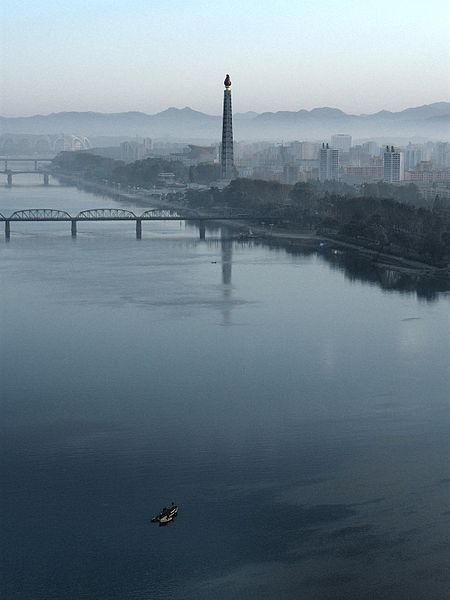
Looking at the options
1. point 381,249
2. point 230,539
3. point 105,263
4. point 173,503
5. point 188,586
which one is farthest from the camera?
point 381,249

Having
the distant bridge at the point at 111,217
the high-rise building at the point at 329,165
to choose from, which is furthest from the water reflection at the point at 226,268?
the high-rise building at the point at 329,165

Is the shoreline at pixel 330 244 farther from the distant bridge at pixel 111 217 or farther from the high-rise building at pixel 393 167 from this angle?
the high-rise building at pixel 393 167

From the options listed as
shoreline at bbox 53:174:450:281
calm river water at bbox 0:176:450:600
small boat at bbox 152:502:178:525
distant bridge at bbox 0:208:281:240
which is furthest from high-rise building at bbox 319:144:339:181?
small boat at bbox 152:502:178:525

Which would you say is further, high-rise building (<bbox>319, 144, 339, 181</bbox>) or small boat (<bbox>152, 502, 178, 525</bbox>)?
high-rise building (<bbox>319, 144, 339, 181</bbox>)

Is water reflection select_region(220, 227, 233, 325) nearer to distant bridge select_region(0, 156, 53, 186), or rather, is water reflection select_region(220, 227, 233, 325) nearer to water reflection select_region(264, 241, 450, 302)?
water reflection select_region(264, 241, 450, 302)

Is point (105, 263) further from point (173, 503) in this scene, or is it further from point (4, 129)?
point (4, 129)

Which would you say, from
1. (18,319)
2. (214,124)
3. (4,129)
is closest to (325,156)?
(18,319)

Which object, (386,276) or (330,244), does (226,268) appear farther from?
(330,244)
